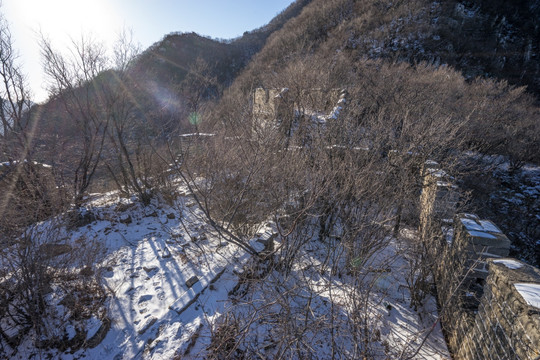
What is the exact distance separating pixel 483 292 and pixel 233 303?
278 cm

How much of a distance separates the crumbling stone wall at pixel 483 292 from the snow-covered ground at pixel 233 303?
33 cm

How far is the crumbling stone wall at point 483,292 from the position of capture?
1.66m

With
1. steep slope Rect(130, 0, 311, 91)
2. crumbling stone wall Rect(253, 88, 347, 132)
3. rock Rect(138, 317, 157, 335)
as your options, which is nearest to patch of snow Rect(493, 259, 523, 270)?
rock Rect(138, 317, 157, 335)

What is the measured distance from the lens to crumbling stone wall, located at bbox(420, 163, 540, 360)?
65.4 inches

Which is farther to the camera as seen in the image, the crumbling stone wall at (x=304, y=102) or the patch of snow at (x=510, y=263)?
the crumbling stone wall at (x=304, y=102)

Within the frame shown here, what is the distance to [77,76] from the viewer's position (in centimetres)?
658

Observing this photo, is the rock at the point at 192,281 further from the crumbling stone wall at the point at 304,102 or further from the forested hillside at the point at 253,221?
the crumbling stone wall at the point at 304,102

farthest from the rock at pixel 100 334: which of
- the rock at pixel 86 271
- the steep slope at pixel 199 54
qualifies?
the steep slope at pixel 199 54

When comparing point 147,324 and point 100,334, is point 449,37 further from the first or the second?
point 100,334

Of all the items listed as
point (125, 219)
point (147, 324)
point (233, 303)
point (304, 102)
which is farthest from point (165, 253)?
point (304, 102)

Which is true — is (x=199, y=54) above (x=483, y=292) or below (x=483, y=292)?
above

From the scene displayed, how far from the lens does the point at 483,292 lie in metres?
2.33

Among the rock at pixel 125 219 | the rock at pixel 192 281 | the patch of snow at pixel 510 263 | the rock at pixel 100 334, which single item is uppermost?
the patch of snow at pixel 510 263

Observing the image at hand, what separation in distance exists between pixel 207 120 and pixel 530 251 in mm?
11344
